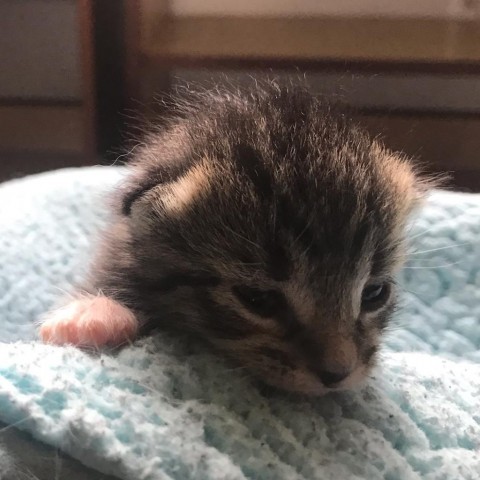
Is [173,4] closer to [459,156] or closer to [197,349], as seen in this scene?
[459,156]

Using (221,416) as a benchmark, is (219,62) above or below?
above

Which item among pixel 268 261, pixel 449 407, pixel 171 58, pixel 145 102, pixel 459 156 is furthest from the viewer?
pixel 459 156

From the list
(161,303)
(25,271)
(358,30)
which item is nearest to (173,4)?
(358,30)

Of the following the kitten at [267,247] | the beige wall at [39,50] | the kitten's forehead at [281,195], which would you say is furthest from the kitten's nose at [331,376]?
the beige wall at [39,50]

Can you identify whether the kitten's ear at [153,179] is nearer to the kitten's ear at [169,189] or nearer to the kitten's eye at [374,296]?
the kitten's ear at [169,189]

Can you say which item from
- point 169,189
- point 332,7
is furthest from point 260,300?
point 332,7

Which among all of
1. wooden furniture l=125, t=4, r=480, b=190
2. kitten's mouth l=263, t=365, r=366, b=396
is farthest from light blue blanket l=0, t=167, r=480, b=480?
wooden furniture l=125, t=4, r=480, b=190

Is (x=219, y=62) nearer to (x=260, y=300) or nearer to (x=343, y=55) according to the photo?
(x=343, y=55)
